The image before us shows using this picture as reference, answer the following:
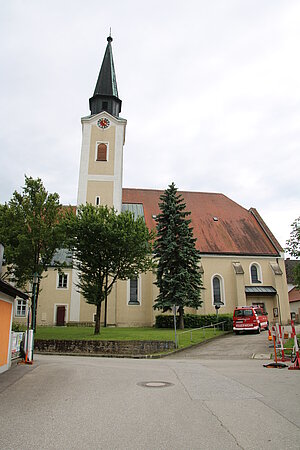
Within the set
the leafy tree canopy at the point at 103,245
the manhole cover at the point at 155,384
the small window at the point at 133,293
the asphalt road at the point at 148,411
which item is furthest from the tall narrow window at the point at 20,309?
the manhole cover at the point at 155,384

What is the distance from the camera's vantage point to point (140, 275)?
118 feet

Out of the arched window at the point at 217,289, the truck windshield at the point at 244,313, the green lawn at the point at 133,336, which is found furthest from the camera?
the arched window at the point at 217,289

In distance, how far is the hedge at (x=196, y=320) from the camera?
2883cm

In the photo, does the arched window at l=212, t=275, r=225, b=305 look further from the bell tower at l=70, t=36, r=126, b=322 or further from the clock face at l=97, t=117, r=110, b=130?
the clock face at l=97, t=117, r=110, b=130

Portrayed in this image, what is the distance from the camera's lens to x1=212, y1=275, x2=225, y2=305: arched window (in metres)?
36.4

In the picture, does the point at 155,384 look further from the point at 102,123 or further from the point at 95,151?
the point at 102,123

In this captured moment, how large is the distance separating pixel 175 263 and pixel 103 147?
14.6 meters

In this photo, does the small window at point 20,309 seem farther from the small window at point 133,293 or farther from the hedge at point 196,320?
the hedge at point 196,320

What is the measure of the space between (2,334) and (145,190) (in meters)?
33.6

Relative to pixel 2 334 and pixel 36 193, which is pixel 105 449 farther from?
pixel 36 193

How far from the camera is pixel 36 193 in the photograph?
24672 mm

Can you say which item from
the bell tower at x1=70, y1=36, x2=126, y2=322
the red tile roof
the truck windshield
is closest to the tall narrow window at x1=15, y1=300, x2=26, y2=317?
the bell tower at x1=70, y1=36, x2=126, y2=322

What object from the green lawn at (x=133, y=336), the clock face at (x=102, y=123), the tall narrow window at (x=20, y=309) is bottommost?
the green lawn at (x=133, y=336)

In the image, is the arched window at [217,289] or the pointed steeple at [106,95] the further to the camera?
the pointed steeple at [106,95]
